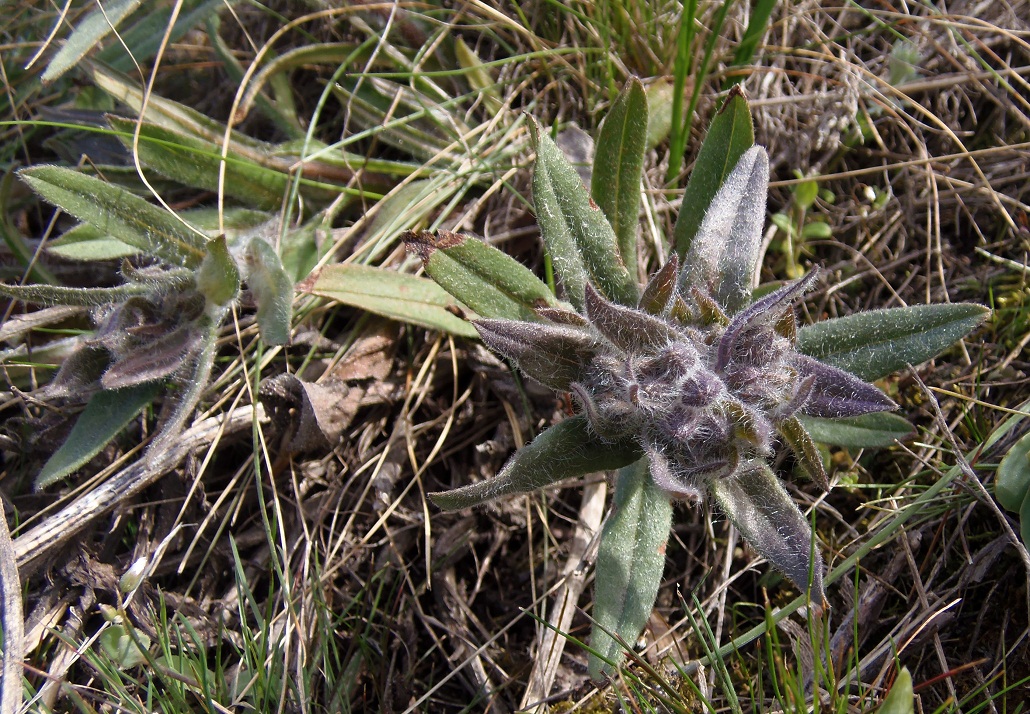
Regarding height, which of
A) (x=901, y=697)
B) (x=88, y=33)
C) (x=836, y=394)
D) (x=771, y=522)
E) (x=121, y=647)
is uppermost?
(x=88, y=33)

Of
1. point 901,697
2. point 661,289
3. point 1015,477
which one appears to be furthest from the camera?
point 1015,477

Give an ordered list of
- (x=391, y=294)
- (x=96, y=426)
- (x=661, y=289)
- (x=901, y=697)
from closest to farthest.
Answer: (x=901, y=697) < (x=661, y=289) < (x=96, y=426) < (x=391, y=294)

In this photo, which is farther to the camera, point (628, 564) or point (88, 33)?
point (88, 33)

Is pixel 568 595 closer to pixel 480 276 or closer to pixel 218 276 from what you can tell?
pixel 480 276

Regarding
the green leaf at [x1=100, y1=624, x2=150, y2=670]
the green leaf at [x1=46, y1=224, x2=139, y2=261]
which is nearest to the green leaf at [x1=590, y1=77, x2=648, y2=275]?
the green leaf at [x1=46, y1=224, x2=139, y2=261]

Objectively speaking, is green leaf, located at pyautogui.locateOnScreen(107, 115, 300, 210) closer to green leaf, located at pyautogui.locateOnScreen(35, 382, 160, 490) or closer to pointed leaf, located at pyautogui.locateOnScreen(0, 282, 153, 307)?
pointed leaf, located at pyautogui.locateOnScreen(0, 282, 153, 307)

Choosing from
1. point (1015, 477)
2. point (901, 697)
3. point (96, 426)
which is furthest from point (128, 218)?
point (1015, 477)
